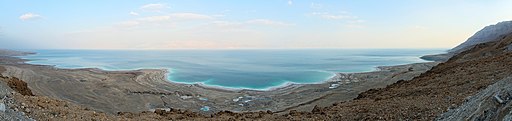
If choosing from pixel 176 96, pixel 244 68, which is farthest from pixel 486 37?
pixel 176 96

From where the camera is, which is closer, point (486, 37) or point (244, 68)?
point (244, 68)

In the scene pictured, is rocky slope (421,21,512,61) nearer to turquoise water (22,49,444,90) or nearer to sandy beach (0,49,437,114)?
turquoise water (22,49,444,90)

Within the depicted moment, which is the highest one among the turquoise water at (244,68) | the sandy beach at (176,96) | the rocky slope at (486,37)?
the rocky slope at (486,37)

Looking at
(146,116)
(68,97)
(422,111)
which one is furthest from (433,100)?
(68,97)

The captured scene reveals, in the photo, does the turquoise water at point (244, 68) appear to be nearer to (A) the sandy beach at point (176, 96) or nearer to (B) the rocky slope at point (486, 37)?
(A) the sandy beach at point (176, 96)

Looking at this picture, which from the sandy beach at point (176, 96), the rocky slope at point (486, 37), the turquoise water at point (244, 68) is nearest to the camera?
the sandy beach at point (176, 96)

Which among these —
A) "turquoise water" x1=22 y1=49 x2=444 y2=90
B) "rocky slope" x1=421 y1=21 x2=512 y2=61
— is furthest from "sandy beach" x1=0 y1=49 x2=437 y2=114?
"rocky slope" x1=421 y1=21 x2=512 y2=61

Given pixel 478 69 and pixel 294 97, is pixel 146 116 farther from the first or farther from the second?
pixel 294 97

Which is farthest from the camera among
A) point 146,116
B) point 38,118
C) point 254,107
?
point 254,107

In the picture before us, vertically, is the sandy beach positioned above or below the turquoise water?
above

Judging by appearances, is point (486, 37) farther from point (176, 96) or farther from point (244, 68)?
point (176, 96)

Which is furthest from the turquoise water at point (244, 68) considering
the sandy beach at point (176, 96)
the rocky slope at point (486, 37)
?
the rocky slope at point (486, 37)
